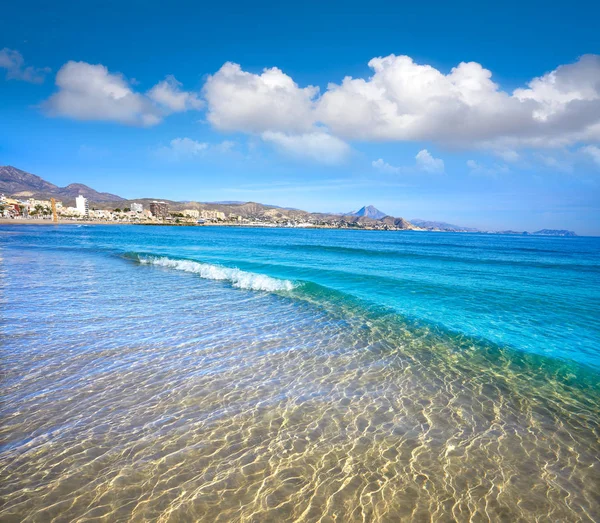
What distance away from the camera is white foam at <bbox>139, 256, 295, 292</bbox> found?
19.8 meters

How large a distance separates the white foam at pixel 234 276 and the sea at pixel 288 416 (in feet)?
19.1

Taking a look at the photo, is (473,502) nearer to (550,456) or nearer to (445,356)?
(550,456)

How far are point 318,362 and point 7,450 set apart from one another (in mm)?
6247

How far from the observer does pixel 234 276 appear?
2247 cm

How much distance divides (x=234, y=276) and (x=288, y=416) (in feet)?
55.6

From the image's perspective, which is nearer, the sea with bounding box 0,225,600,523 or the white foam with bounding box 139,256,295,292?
the sea with bounding box 0,225,600,523

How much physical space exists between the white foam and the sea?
19.1 ft

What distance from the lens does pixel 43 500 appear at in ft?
13.2

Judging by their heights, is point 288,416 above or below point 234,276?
above

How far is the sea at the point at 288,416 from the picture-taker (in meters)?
4.30

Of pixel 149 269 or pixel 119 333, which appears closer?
pixel 119 333

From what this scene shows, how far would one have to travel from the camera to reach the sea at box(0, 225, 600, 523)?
14.1ft

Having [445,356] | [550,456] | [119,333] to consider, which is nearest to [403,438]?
[550,456]

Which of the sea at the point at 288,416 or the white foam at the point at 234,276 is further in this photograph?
the white foam at the point at 234,276
